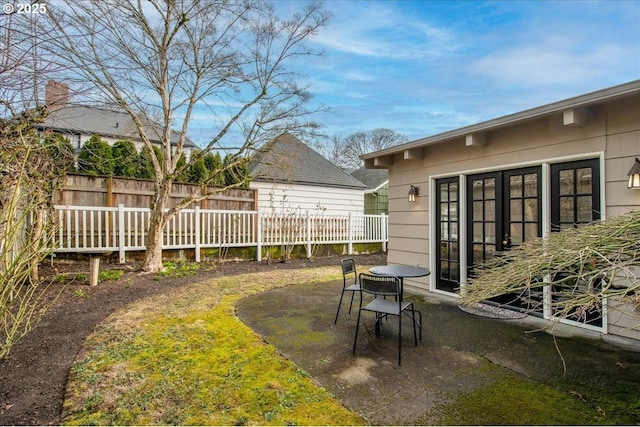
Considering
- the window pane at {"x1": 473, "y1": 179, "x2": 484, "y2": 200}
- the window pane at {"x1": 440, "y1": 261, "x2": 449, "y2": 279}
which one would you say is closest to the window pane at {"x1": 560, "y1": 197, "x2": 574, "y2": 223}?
the window pane at {"x1": 473, "y1": 179, "x2": 484, "y2": 200}

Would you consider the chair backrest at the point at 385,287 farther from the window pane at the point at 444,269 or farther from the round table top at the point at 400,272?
the window pane at the point at 444,269

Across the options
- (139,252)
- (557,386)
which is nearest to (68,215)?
(139,252)

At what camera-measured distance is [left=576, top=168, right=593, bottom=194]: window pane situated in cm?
363

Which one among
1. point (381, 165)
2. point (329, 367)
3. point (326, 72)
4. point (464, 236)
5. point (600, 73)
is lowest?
point (329, 367)

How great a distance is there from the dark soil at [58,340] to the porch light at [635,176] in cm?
521

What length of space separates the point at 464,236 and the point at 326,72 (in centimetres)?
607

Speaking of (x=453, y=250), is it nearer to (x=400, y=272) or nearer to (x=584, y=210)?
(x=400, y=272)

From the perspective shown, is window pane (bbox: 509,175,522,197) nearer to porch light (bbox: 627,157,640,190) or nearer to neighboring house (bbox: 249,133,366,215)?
porch light (bbox: 627,157,640,190)

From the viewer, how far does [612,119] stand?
3.44m

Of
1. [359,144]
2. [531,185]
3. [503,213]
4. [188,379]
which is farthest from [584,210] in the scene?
[359,144]

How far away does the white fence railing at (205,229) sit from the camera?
6562 millimetres

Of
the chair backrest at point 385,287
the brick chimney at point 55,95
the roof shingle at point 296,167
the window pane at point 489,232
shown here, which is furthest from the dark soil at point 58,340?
the window pane at point 489,232

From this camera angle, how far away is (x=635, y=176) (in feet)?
10.4

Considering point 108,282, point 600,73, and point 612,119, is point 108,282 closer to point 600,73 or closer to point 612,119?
point 612,119
